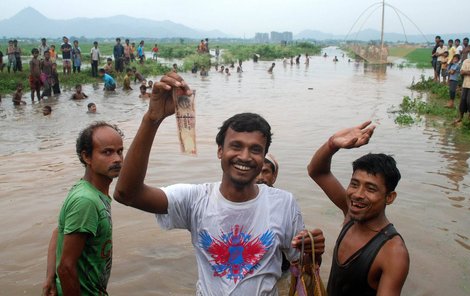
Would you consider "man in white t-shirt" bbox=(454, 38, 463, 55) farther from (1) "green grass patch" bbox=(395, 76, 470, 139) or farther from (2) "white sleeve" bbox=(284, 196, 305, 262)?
(2) "white sleeve" bbox=(284, 196, 305, 262)

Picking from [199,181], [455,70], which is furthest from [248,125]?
[455,70]

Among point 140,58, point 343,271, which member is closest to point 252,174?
point 343,271

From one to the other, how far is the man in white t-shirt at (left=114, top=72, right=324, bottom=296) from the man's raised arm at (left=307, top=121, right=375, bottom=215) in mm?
435

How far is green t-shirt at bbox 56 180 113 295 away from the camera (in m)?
2.25

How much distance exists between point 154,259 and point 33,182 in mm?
3201

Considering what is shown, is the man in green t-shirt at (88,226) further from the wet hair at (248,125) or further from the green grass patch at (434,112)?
the green grass patch at (434,112)

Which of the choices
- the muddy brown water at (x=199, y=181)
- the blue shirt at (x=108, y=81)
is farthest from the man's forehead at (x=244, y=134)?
the blue shirt at (x=108, y=81)

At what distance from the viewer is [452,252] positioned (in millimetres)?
4730

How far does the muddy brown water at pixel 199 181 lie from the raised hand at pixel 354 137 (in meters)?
2.40

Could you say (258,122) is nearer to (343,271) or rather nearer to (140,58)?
(343,271)

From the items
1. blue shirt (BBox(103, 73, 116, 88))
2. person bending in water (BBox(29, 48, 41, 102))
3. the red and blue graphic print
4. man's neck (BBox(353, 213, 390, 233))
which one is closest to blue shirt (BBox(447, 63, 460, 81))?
man's neck (BBox(353, 213, 390, 233))

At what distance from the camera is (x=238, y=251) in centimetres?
207

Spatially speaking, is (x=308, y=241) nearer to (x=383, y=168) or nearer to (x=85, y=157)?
(x=383, y=168)

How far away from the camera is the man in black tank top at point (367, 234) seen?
2.19 meters
